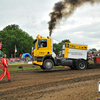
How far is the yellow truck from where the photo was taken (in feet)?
46.1

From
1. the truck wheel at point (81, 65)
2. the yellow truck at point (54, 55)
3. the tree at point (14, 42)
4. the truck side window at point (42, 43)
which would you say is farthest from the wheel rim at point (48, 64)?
the tree at point (14, 42)

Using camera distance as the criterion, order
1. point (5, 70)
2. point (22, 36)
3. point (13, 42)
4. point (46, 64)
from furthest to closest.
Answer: point (22, 36) < point (13, 42) < point (46, 64) < point (5, 70)

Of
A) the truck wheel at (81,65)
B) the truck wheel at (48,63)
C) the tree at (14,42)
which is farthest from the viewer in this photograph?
the tree at (14,42)

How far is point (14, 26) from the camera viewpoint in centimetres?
7450

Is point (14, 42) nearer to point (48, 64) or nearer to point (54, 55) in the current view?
point (54, 55)

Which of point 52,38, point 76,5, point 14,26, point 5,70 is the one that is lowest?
point 5,70

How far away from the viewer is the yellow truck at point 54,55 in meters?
14.0

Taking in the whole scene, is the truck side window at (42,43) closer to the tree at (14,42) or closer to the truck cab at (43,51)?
the truck cab at (43,51)

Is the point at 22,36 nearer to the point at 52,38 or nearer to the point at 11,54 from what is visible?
the point at 11,54

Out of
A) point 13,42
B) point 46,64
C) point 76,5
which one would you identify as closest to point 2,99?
point 46,64

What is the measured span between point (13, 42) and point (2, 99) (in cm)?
5711

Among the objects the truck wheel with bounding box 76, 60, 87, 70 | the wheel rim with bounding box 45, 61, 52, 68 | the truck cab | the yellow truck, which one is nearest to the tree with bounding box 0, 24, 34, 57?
the yellow truck

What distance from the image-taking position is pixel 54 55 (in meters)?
14.5

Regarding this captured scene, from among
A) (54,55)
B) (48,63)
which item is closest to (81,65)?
(54,55)
